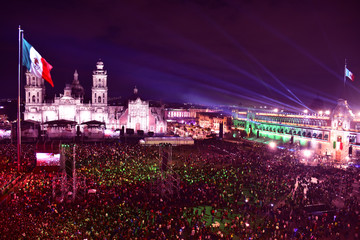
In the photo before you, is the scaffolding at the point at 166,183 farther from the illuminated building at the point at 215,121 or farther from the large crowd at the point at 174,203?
the illuminated building at the point at 215,121

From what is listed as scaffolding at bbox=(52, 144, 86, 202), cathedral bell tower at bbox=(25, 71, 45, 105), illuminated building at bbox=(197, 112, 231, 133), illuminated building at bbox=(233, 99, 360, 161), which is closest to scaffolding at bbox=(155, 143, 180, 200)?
scaffolding at bbox=(52, 144, 86, 202)

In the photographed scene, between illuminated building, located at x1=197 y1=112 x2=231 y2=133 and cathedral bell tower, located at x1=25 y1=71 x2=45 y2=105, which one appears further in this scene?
illuminated building, located at x1=197 y1=112 x2=231 y2=133

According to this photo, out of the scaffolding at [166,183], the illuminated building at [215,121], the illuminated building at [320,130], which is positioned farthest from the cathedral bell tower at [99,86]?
the scaffolding at [166,183]

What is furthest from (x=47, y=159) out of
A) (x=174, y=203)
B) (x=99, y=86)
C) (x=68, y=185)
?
(x=99, y=86)

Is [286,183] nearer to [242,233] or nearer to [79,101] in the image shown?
[242,233]

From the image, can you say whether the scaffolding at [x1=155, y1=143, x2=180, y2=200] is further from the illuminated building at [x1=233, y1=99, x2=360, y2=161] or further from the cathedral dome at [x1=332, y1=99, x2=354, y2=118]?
the cathedral dome at [x1=332, y1=99, x2=354, y2=118]

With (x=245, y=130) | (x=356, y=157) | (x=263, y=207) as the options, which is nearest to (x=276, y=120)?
(x=245, y=130)

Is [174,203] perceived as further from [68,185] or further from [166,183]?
[68,185]

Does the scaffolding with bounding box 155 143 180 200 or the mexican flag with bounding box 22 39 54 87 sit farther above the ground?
the mexican flag with bounding box 22 39 54 87
